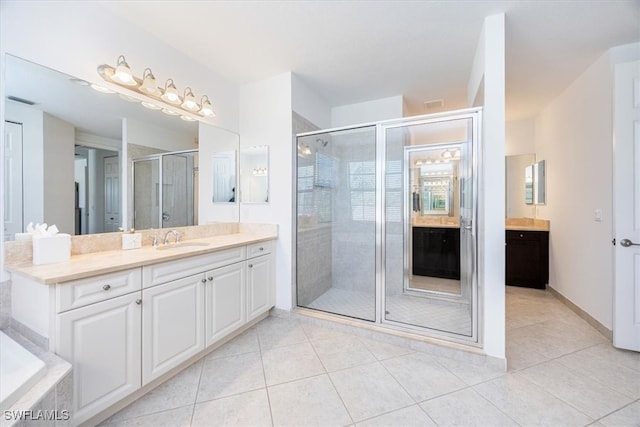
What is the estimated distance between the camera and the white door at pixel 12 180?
1.49m

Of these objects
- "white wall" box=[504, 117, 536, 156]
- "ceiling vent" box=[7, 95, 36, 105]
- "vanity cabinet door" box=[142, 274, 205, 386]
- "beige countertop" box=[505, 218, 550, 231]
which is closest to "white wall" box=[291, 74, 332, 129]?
"ceiling vent" box=[7, 95, 36, 105]

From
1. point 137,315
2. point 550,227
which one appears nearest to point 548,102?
point 550,227

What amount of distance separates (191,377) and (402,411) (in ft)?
4.69

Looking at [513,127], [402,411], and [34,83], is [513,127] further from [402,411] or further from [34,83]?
[34,83]

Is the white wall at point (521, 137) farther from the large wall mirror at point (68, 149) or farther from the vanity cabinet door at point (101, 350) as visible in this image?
the vanity cabinet door at point (101, 350)

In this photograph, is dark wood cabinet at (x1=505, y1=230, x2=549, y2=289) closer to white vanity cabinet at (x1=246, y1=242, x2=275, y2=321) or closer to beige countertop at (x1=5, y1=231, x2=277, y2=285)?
white vanity cabinet at (x1=246, y1=242, x2=275, y2=321)

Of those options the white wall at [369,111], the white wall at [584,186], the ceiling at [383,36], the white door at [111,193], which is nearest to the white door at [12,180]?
the white door at [111,193]

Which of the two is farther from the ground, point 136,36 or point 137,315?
point 136,36

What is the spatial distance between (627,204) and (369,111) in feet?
9.10

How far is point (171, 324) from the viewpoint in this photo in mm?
1765

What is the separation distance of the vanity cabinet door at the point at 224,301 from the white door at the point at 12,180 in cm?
111

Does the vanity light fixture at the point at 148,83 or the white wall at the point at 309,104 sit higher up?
the white wall at the point at 309,104

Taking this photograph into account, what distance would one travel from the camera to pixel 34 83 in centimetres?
160

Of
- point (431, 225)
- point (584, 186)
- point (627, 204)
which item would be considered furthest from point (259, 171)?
point (584, 186)
